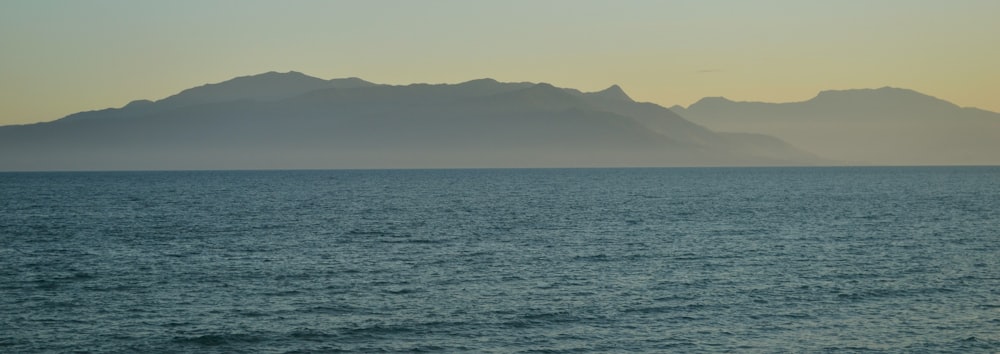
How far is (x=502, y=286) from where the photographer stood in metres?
50.7

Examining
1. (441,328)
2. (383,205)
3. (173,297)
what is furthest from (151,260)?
(383,205)

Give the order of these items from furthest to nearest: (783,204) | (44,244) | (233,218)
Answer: (783,204)
(233,218)
(44,244)

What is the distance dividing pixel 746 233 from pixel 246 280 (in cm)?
4494

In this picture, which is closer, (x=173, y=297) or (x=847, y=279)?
(x=173, y=297)

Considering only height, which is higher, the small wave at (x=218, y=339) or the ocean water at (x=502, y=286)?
the ocean water at (x=502, y=286)

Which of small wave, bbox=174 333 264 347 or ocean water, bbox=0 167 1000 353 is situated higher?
ocean water, bbox=0 167 1000 353

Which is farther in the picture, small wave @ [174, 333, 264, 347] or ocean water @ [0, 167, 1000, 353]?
ocean water @ [0, 167, 1000, 353]

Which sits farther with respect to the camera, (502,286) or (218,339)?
(502,286)

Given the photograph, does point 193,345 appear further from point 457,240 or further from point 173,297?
point 457,240

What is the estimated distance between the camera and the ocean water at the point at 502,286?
3859cm

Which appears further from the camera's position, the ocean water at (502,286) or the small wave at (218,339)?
the ocean water at (502,286)

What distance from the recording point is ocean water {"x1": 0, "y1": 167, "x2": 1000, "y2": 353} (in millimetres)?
38594

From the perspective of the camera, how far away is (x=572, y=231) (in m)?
85.1

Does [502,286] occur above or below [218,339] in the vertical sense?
above
